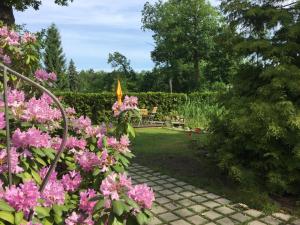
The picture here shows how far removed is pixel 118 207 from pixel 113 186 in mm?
159

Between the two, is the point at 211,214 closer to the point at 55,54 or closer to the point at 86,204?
the point at 86,204

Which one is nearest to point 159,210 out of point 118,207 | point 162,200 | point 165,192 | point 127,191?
point 162,200

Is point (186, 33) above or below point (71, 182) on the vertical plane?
above

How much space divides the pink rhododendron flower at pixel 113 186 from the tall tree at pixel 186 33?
4028 cm

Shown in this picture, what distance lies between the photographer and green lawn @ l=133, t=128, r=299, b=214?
518 cm

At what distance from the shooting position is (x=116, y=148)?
8.63ft

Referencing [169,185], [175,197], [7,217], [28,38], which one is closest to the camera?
[7,217]

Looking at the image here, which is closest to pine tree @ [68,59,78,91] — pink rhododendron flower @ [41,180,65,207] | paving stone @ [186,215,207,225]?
paving stone @ [186,215,207,225]

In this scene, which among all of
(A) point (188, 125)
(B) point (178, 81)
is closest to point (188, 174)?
(A) point (188, 125)

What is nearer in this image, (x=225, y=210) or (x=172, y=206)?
(x=225, y=210)

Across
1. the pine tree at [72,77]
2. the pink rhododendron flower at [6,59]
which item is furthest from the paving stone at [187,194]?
the pine tree at [72,77]

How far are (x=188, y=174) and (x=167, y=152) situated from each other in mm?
2386

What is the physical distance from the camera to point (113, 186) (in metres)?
1.92

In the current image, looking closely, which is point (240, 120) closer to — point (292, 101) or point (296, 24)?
point (292, 101)
